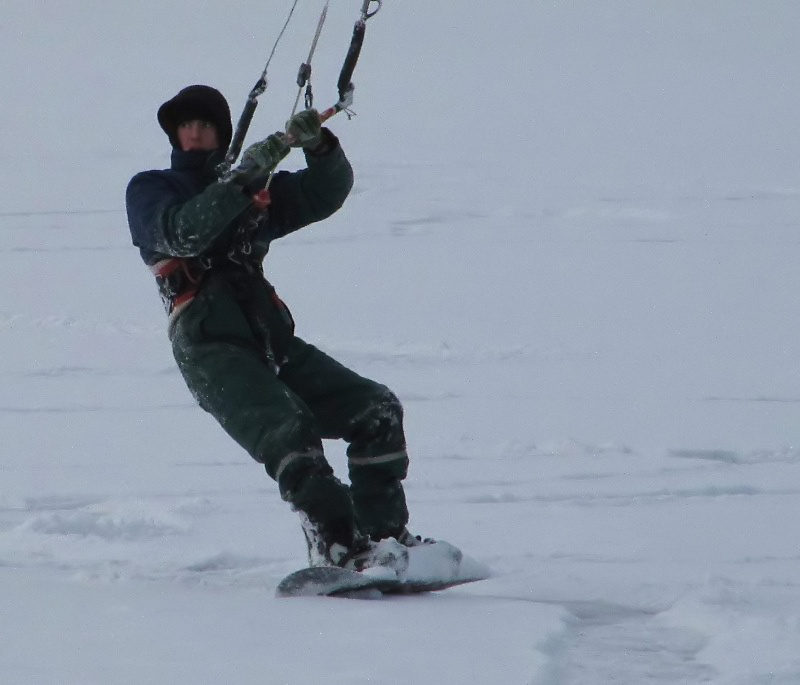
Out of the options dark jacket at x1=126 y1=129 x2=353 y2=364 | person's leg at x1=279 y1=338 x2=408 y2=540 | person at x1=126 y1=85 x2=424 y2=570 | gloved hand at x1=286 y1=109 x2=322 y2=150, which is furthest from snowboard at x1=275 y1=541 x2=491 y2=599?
gloved hand at x1=286 y1=109 x2=322 y2=150

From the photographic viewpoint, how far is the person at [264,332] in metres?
3.51

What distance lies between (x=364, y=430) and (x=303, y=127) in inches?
35.3

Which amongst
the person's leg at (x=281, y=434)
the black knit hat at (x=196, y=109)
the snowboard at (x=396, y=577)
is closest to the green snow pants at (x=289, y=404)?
the person's leg at (x=281, y=434)

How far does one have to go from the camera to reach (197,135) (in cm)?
384

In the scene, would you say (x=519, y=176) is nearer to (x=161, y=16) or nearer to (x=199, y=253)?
(x=199, y=253)

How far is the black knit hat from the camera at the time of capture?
12.5 feet

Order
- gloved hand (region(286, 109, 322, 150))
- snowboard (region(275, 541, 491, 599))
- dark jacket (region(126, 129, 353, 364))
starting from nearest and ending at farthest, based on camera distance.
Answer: snowboard (region(275, 541, 491, 599))
gloved hand (region(286, 109, 322, 150))
dark jacket (region(126, 129, 353, 364))

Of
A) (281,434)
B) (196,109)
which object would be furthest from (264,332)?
(196,109)

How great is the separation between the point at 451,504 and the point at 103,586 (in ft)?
6.02

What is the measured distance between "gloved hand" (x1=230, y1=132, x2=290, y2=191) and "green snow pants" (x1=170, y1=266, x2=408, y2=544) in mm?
385

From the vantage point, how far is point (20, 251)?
1099 centimetres

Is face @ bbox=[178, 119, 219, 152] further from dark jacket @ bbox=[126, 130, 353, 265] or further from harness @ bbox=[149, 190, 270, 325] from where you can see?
harness @ bbox=[149, 190, 270, 325]

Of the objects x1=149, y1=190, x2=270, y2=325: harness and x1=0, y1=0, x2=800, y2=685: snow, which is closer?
x1=0, y1=0, x2=800, y2=685: snow

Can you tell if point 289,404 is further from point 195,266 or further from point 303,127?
point 303,127
